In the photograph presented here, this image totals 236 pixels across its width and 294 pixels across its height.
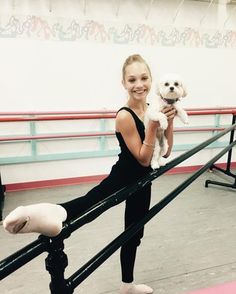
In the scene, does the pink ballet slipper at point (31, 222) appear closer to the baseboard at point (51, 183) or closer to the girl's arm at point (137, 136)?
the girl's arm at point (137, 136)

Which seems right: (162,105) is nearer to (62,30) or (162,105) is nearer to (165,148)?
(165,148)

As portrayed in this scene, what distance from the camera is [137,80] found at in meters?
1.21

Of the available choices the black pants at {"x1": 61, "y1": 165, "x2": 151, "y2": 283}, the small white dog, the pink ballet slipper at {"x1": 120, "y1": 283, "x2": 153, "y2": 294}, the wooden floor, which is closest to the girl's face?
the small white dog

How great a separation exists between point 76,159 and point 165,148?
2.09 m

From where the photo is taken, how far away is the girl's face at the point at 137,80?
3.97ft

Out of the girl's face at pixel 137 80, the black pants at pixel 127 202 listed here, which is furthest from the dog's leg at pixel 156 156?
the girl's face at pixel 137 80

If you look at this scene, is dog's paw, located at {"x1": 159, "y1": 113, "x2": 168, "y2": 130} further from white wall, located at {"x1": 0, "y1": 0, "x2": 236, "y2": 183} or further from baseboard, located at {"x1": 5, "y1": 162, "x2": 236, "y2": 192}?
baseboard, located at {"x1": 5, "y1": 162, "x2": 236, "y2": 192}

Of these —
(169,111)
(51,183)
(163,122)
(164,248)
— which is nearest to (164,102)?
(169,111)

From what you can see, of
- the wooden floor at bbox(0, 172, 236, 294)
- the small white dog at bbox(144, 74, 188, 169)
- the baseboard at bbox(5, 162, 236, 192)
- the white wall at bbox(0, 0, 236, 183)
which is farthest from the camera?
the baseboard at bbox(5, 162, 236, 192)

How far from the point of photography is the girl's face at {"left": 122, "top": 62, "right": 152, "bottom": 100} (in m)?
1.21

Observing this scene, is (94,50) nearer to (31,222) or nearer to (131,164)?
(131,164)

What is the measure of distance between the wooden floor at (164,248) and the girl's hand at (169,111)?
1.06 meters

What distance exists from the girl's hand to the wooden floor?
3.46ft

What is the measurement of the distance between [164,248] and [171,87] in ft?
4.28
